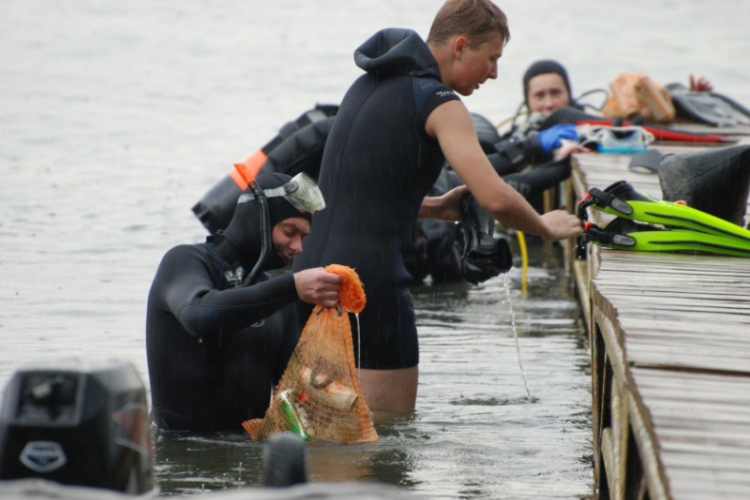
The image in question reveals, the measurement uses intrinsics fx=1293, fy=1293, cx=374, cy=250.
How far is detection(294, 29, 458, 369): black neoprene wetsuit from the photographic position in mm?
4926

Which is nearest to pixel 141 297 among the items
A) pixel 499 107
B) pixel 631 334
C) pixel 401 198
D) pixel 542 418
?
pixel 542 418

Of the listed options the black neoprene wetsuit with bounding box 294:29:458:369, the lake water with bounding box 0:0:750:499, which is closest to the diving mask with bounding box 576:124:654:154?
the lake water with bounding box 0:0:750:499

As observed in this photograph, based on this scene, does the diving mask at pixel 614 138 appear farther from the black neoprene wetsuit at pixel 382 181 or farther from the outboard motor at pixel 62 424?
the outboard motor at pixel 62 424

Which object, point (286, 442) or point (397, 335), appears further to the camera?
point (397, 335)

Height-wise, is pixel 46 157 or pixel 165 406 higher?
pixel 46 157

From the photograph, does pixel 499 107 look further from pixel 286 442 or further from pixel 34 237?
pixel 286 442

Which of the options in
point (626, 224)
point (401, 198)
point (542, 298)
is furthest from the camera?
point (542, 298)

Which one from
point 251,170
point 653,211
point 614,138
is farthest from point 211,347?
point 614,138

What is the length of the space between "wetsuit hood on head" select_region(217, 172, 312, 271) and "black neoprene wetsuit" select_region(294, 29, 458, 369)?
9.7 inches

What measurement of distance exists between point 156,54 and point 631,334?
24.3m

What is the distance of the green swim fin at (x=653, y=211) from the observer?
5.39 meters

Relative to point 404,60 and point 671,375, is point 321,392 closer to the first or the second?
point 404,60

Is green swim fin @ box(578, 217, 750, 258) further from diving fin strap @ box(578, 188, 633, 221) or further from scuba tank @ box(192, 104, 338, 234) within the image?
scuba tank @ box(192, 104, 338, 234)

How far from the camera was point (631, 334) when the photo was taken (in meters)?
3.99
